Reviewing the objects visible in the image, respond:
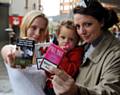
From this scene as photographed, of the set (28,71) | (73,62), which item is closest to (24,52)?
(28,71)

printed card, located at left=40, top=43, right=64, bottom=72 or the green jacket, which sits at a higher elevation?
printed card, located at left=40, top=43, right=64, bottom=72

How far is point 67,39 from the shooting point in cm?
156

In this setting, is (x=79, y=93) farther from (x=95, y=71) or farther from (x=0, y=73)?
(x=0, y=73)

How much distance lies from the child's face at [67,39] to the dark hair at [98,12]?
19cm

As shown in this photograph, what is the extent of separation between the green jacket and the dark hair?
0.07 metres

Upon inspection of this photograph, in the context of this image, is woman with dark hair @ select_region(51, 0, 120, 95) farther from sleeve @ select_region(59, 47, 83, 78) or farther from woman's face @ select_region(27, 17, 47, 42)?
woman's face @ select_region(27, 17, 47, 42)

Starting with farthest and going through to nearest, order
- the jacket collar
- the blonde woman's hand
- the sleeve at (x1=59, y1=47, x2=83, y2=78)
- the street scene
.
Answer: the sleeve at (x1=59, y1=47, x2=83, y2=78)
the jacket collar
the street scene
the blonde woman's hand

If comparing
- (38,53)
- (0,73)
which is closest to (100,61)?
(38,53)

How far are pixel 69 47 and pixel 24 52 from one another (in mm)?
339

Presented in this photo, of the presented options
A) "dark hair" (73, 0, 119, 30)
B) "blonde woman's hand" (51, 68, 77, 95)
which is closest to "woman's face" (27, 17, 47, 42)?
"dark hair" (73, 0, 119, 30)

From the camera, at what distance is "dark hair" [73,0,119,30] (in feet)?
4.30

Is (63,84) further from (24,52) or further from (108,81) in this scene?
(24,52)

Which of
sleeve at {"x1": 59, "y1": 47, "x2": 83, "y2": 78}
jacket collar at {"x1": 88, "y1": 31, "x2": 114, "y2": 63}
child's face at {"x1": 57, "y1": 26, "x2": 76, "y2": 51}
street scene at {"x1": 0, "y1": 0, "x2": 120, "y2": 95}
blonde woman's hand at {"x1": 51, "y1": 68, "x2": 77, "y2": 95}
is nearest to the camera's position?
blonde woman's hand at {"x1": 51, "y1": 68, "x2": 77, "y2": 95}

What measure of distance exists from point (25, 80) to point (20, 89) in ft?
0.19
